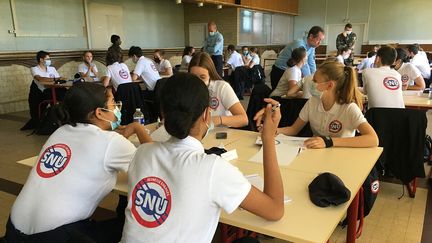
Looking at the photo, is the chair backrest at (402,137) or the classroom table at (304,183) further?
the chair backrest at (402,137)

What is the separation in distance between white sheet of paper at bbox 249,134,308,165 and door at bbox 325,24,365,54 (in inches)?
497

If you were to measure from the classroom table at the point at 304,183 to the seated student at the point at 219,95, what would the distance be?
129mm

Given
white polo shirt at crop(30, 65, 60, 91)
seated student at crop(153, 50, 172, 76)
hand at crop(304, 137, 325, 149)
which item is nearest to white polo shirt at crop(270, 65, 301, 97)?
hand at crop(304, 137, 325, 149)

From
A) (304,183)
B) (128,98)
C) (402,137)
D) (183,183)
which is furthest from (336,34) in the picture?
(183,183)

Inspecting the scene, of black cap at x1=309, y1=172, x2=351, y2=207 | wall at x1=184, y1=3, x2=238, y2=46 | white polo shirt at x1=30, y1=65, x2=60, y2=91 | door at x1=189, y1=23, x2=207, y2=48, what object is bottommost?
black cap at x1=309, y1=172, x2=351, y2=207

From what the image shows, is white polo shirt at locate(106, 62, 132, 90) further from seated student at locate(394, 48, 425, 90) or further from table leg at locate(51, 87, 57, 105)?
seated student at locate(394, 48, 425, 90)

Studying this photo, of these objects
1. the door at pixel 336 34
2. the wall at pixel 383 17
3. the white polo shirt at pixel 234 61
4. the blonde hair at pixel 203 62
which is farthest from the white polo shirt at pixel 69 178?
the wall at pixel 383 17

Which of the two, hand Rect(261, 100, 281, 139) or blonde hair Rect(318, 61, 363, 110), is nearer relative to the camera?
hand Rect(261, 100, 281, 139)

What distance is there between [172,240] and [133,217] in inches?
5.8

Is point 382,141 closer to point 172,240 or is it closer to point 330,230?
point 330,230

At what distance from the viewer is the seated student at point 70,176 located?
1.28 metres

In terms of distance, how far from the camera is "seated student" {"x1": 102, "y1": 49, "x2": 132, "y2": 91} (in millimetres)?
4734

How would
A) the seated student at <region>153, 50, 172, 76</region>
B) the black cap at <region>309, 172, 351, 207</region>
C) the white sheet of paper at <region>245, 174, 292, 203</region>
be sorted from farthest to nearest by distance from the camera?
the seated student at <region>153, 50, 172, 76</region>
the white sheet of paper at <region>245, 174, 292, 203</region>
the black cap at <region>309, 172, 351, 207</region>

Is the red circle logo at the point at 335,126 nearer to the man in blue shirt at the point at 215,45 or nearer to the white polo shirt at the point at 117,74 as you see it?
the white polo shirt at the point at 117,74
